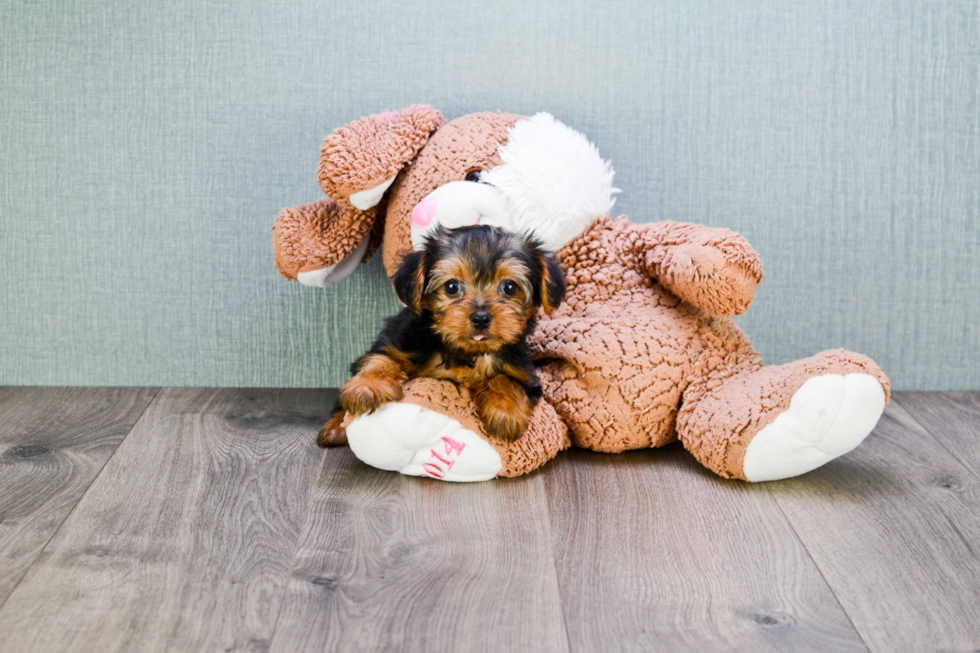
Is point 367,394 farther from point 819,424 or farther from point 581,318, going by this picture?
point 819,424

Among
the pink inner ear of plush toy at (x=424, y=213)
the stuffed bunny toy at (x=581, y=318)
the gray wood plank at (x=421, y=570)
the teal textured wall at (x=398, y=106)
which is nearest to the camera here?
the gray wood plank at (x=421, y=570)

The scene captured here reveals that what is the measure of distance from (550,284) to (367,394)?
463 mm

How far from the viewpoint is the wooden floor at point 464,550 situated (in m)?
1.42

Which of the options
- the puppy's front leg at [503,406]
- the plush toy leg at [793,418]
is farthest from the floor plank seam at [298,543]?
the plush toy leg at [793,418]

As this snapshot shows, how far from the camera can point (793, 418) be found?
189 centimetres

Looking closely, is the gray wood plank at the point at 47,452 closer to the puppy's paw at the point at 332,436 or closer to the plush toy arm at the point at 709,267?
the puppy's paw at the point at 332,436

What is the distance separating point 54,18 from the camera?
2434 millimetres

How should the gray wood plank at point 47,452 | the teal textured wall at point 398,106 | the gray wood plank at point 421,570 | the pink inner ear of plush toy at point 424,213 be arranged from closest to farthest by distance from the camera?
the gray wood plank at point 421,570 → the gray wood plank at point 47,452 → the pink inner ear of plush toy at point 424,213 → the teal textured wall at point 398,106

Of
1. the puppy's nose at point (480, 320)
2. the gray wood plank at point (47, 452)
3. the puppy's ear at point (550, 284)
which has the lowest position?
the gray wood plank at point (47, 452)

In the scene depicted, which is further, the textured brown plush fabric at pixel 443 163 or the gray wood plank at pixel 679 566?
the textured brown plush fabric at pixel 443 163

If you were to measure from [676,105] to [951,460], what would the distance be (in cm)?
121

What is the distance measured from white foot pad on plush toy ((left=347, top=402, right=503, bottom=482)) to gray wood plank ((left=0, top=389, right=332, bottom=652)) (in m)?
0.18

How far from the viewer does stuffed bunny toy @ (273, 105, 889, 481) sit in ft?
6.30

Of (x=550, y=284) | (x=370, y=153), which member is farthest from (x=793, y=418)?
(x=370, y=153)
